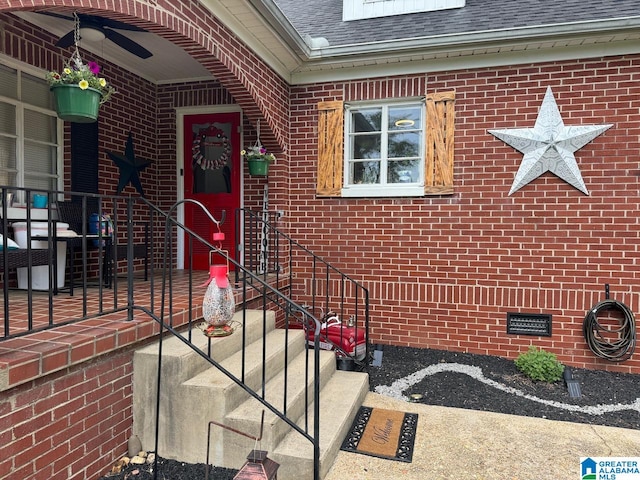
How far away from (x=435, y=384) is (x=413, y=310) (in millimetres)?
1151

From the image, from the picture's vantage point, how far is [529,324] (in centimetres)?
480

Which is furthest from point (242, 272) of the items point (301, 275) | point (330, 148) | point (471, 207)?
point (471, 207)

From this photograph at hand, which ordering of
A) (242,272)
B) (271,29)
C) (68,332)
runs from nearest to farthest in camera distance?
(68,332) → (242,272) → (271,29)

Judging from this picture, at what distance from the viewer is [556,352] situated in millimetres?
4727

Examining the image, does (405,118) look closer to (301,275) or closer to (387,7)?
(387,7)

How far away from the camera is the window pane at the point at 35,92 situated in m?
4.14

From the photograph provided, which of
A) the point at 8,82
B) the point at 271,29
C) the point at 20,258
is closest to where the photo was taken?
the point at 20,258

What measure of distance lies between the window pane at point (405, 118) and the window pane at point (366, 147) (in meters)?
0.26

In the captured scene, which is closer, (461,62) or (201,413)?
(201,413)

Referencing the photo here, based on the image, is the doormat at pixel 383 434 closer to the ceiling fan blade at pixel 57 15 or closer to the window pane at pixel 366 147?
the window pane at pixel 366 147

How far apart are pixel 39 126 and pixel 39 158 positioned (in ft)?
1.06

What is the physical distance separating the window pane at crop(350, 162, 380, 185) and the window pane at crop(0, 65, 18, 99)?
3581 millimetres

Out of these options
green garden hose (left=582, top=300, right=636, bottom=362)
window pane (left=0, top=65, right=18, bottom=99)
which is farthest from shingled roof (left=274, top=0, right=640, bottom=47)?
green garden hose (left=582, top=300, right=636, bottom=362)

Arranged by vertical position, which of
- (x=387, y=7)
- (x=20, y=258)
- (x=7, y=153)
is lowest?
(x=20, y=258)
